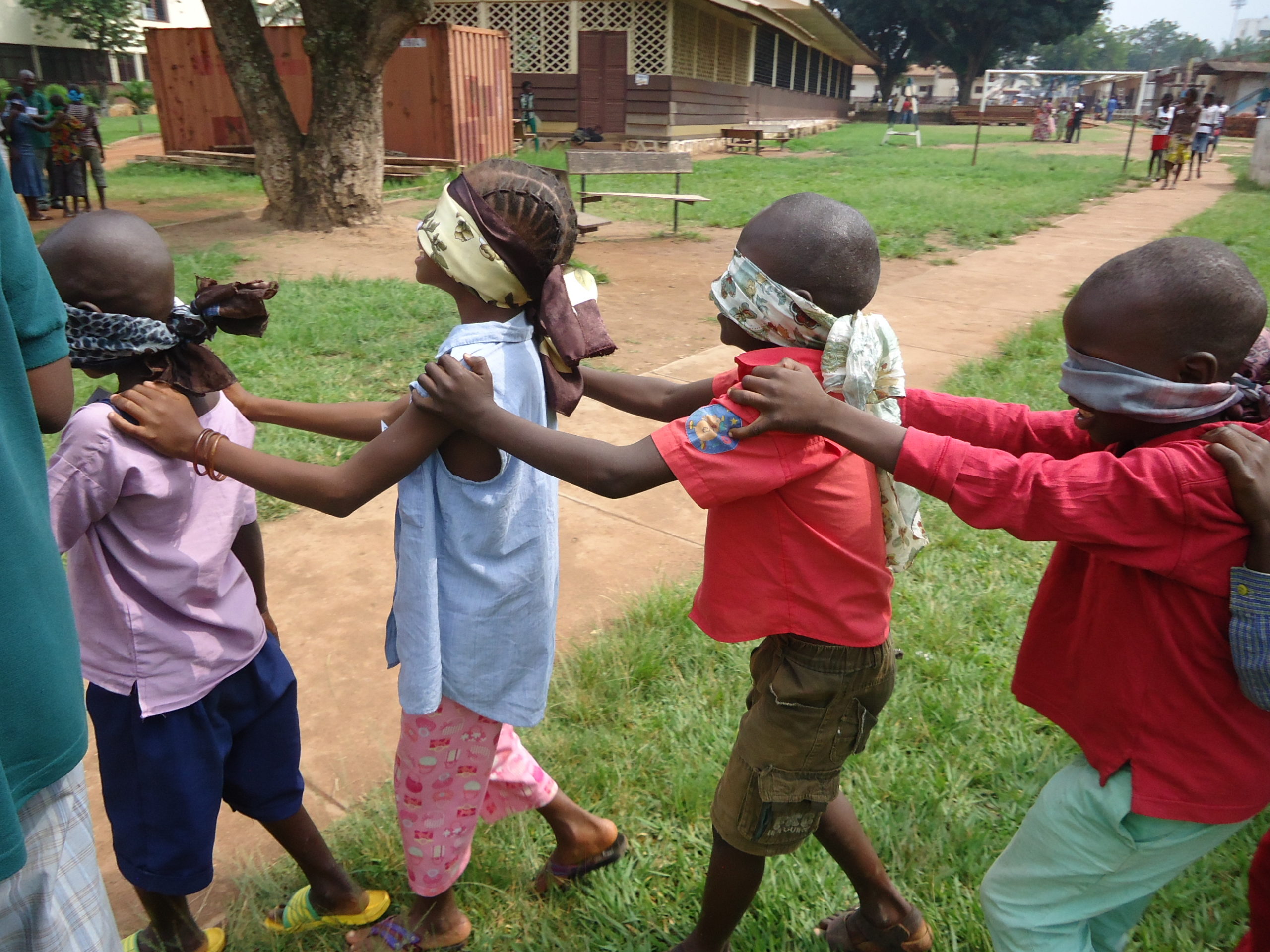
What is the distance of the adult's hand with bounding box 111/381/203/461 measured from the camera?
1.53m

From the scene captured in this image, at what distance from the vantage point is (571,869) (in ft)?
6.91

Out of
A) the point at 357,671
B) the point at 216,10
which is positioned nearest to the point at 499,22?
the point at 216,10

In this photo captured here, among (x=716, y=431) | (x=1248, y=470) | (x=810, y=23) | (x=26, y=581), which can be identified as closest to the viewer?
(x=26, y=581)

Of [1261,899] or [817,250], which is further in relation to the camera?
[1261,899]

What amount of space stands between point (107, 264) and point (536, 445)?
0.80 meters

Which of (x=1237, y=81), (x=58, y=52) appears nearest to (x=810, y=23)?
(x=58, y=52)

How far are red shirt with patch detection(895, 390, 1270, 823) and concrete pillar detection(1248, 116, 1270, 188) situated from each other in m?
20.4

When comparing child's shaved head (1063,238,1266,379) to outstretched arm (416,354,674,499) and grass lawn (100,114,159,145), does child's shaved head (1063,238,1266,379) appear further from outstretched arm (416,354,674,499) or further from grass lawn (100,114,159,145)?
grass lawn (100,114,159,145)

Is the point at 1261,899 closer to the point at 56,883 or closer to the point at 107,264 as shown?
the point at 56,883

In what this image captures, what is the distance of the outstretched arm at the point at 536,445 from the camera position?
1.53m

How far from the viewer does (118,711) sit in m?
1.67

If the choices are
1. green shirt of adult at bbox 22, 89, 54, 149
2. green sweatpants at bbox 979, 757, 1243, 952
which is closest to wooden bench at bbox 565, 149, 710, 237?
green shirt of adult at bbox 22, 89, 54, 149

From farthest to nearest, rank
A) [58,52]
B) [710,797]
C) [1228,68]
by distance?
[1228,68] → [58,52] → [710,797]

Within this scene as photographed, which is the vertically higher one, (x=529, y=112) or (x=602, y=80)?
(x=602, y=80)
